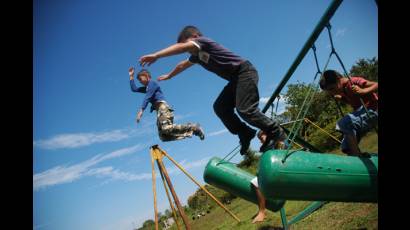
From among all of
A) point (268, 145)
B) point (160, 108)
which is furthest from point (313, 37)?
point (160, 108)

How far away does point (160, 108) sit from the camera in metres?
5.96

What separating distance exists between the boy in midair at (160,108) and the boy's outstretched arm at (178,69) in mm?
1628

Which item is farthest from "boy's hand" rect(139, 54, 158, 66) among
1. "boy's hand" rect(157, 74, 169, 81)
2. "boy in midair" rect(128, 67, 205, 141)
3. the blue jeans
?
"boy in midair" rect(128, 67, 205, 141)

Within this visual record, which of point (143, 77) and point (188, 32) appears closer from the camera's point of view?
point (188, 32)

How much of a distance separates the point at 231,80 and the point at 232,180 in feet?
4.52

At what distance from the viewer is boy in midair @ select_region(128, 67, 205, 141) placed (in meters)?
5.87

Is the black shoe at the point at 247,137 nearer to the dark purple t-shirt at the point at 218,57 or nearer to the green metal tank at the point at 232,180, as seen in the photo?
the green metal tank at the point at 232,180

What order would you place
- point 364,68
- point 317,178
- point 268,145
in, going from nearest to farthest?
point 317,178, point 268,145, point 364,68

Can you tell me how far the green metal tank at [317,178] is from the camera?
274cm

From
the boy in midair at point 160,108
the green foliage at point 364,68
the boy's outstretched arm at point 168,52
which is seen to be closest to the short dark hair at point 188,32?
the boy's outstretched arm at point 168,52

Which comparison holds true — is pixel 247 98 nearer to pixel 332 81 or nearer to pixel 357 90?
pixel 332 81
